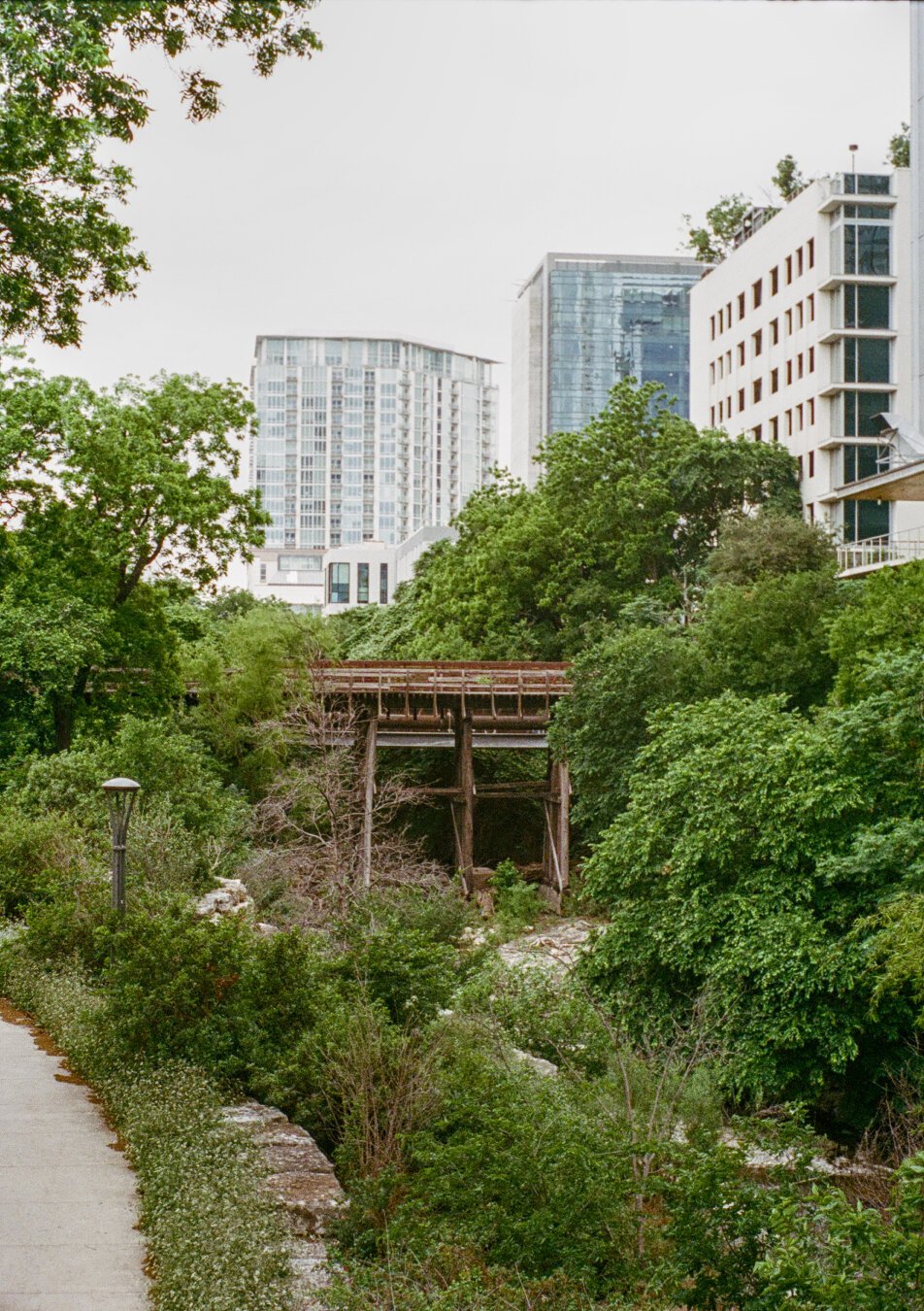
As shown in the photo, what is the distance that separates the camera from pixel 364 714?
3556 centimetres

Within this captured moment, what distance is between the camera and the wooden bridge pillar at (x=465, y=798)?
35938 mm

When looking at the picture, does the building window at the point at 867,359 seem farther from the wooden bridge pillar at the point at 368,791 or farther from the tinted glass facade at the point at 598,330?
the tinted glass facade at the point at 598,330

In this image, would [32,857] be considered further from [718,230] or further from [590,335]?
[590,335]

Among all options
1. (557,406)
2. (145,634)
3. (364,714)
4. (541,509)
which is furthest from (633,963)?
(557,406)

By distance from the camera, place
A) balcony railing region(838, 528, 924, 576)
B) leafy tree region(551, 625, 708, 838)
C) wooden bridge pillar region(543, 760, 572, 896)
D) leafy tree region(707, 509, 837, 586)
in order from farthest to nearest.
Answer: leafy tree region(707, 509, 837, 586) → balcony railing region(838, 528, 924, 576) → wooden bridge pillar region(543, 760, 572, 896) → leafy tree region(551, 625, 708, 838)

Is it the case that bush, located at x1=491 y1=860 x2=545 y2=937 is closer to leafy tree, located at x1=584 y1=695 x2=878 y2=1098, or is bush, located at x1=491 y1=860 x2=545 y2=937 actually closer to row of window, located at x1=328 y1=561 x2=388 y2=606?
leafy tree, located at x1=584 y1=695 x2=878 y2=1098

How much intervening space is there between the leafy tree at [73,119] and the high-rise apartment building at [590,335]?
12127cm

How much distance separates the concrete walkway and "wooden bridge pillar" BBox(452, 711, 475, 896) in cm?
2455

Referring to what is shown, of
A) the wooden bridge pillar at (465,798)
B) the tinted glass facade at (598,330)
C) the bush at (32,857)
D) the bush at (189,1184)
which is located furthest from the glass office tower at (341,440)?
the bush at (189,1184)

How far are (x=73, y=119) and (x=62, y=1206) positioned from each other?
658 centimetres

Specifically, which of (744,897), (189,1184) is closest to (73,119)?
(189,1184)

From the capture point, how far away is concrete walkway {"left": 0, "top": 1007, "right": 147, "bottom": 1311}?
6.91m

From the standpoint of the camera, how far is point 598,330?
131625 mm

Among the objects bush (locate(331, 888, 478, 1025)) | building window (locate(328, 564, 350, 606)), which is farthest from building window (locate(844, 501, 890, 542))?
building window (locate(328, 564, 350, 606))
